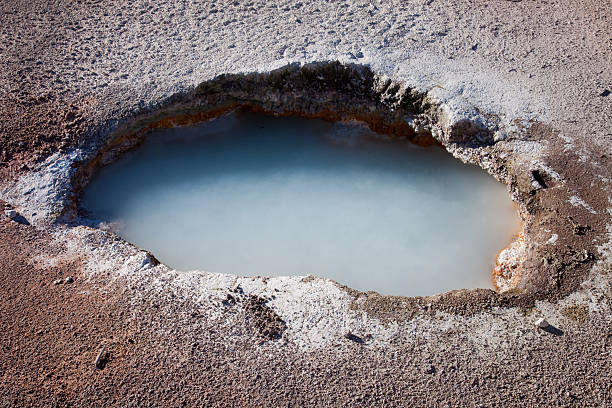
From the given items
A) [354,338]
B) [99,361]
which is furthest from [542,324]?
[99,361]

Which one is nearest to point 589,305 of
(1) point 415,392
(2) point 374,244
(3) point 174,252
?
(1) point 415,392

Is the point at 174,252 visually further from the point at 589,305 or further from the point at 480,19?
the point at 480,19

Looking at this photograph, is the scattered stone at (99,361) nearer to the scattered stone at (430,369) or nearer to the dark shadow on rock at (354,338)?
the dark shadow on rock at (354,338)

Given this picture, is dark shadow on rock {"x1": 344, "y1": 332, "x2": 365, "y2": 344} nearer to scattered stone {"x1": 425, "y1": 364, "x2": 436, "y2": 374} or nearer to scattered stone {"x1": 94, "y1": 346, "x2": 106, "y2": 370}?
scattered stone {"x1": 425, "y1": 364, "x2": 436, "y2": 374}

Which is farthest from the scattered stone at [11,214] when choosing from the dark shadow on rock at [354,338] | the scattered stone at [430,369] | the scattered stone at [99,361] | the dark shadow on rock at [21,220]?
the scattered stone at [430,369]

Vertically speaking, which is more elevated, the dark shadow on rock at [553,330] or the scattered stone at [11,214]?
the scattered stone at [11,214]

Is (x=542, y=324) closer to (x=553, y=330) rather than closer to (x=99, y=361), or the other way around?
(x=553, y=330)
